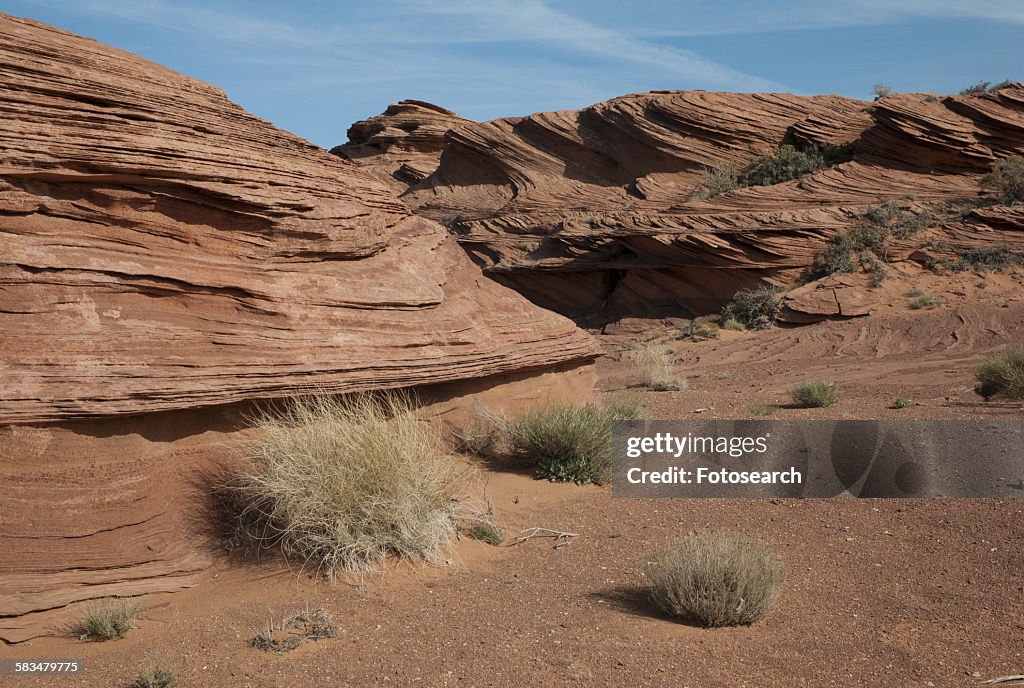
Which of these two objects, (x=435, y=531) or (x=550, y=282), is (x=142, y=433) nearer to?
(x=435, y=531)

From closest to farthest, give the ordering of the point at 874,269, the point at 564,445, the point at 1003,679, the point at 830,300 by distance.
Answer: the point at 1003,679 < the point at 564,445 < the point at 830,300 < the point at 874,269

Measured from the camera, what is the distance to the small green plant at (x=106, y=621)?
186 inches

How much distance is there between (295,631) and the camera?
15.5 ft

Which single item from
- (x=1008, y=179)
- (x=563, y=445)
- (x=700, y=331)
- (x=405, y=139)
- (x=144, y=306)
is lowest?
(x=563, y=445)

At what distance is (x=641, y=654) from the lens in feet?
14.5

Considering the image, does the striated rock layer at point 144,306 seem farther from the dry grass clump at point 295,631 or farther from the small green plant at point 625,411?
the small green plant at point 625,411

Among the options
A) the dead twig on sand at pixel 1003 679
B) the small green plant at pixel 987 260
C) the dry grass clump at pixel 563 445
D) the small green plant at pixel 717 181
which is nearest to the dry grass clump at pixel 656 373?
the dry grass clump at pixel 563 445

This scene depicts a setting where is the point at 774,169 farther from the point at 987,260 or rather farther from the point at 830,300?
the point at 830,300

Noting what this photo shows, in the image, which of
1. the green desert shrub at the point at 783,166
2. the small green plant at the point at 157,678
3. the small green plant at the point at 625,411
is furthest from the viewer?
the green desert shrub at the point at 783,166

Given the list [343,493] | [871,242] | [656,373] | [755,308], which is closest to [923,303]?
[871,242]

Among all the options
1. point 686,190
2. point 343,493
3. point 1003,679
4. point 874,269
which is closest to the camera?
point 1003,679

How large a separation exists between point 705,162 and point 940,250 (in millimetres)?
8653

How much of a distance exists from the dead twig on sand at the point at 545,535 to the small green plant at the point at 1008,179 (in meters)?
19.4

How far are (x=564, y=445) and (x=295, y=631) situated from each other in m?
3.35
